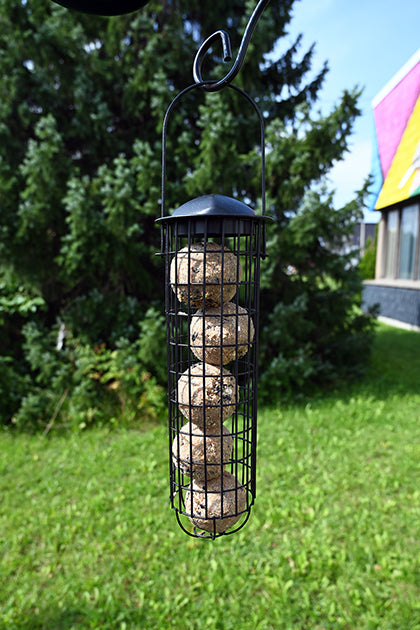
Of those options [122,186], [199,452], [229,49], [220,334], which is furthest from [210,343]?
[122,186]

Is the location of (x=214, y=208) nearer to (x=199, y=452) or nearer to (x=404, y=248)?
(x=199, y=452)

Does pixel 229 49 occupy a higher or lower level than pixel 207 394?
higher

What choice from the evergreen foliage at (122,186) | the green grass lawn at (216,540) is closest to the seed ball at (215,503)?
the green grass lawn at (216,540)

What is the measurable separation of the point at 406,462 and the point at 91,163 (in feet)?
15.7

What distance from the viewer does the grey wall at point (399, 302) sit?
10422 mm

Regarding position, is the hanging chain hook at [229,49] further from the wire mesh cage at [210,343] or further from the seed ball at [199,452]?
the seed ball at [199,452]

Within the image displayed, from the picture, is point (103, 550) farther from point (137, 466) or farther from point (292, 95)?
point (292, 95)

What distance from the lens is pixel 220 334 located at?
129 cm

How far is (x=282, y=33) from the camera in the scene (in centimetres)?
529

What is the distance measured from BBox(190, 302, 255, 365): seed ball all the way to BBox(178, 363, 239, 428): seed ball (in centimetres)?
5

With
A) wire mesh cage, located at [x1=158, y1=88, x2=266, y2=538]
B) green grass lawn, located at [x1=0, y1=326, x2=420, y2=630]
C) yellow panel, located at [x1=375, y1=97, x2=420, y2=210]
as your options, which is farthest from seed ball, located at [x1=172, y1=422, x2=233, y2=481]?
green grass lawn, located at [x1=0, y1=326, x2=420, y2=630]

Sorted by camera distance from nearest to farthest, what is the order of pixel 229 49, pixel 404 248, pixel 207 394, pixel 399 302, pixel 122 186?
pixel 229 49 < pixel 207 394 < pixel 122 186 < pixel 404 248 < pixel 399 302

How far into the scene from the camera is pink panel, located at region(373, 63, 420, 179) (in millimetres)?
1377

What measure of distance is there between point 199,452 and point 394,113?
4.34 ft
